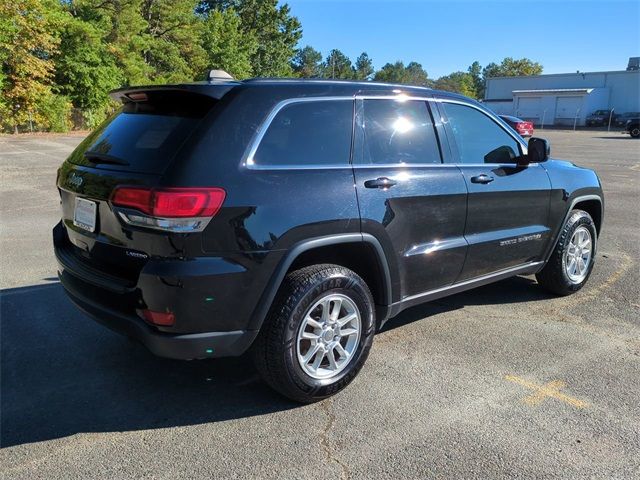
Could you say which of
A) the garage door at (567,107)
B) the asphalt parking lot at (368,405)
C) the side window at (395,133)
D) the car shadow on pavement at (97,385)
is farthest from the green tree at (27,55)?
the garage door at (567,107)

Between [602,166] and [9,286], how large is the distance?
17.9 metres

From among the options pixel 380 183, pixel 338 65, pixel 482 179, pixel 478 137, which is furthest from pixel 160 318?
pixel 338 65

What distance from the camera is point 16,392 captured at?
339 cm

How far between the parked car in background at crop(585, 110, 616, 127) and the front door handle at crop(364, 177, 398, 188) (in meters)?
58.2

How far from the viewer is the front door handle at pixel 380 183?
3469mm

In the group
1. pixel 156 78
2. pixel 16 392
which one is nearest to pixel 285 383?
pixel 16 392

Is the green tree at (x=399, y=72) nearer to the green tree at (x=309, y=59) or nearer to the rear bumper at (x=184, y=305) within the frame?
the green tree at (x=309, y=59)

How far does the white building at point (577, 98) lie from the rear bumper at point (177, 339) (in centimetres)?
6022

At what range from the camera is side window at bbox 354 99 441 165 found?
11.9 ft

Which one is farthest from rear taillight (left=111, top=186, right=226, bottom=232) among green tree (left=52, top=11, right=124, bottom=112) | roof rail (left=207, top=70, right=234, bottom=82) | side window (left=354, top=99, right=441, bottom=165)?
green tree (left=52, top=11, right=124, bottom=112)

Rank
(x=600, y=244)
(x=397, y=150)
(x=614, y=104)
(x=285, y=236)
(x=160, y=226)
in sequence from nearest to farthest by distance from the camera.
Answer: (x=160, y=226), (x=285, y=236), (x=397, y=150), (x=600, y=244), (x=614, y=104)

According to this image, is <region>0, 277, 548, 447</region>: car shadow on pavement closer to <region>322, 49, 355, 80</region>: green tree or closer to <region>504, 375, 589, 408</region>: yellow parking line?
<region>504, 375, 589, 408</region>: yellow parking line

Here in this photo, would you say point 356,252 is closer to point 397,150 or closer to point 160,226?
point 397,150

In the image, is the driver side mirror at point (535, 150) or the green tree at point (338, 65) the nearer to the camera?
the driver side mirror at point (535, 150)
